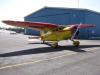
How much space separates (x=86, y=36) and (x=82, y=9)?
16.4ft

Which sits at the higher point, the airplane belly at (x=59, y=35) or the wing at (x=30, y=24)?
the wing at (x=30, y=24)

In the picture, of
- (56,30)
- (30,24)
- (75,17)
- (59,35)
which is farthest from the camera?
(75,17)

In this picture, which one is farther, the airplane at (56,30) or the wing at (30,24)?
the airplane at (56,30)

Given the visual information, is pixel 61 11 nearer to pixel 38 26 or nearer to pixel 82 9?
pixel 82 9

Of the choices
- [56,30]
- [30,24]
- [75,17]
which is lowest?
[56,30]

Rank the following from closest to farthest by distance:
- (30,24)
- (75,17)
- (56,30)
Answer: (30,24), (56,30), (75,17)

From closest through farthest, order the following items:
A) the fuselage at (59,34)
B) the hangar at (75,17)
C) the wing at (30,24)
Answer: the wing at (30,24)
the fuselage at (59,34)
the hangar at (75,17)

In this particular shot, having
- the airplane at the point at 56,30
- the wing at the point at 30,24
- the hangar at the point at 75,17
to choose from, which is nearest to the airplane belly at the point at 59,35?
the airplane at the point at 56,30

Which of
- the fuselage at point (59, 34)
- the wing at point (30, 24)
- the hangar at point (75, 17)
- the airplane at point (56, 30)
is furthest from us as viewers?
the hangar at point (75, 17)

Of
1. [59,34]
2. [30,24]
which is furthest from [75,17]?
[30,24]

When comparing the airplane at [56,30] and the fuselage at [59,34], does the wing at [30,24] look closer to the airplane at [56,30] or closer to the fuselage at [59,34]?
the airplane at [56,30]

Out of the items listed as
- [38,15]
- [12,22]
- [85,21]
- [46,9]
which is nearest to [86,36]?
[85,21]

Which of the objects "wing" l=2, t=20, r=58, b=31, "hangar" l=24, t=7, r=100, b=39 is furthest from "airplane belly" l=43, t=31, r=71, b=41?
"hangar" l=24, t=7, r=100, b=39

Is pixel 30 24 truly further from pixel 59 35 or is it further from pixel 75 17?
Answer: pixel 75 17
